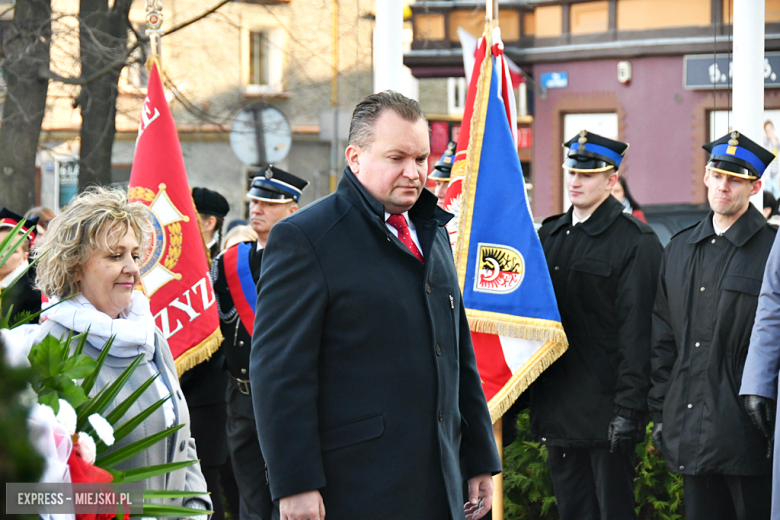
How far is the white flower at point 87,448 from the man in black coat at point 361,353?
118cm

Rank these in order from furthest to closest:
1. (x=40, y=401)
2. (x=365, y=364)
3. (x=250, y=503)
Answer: (x=250, y=503), (x=365, y=364), (x=40, y=401)

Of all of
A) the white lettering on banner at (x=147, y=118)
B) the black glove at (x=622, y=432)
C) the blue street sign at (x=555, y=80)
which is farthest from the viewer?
the blue street sign at (x=555, y=80)

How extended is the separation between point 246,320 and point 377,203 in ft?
10.1

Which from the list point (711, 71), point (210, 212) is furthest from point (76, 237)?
point (711, 71)

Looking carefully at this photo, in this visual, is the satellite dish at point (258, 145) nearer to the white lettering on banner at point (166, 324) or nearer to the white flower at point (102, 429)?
the white lettering on banner at point (166, 324)

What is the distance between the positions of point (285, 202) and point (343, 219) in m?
3.18

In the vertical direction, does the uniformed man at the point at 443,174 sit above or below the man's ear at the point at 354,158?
above

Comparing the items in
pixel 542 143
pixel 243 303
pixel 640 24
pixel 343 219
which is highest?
pixel 640 24

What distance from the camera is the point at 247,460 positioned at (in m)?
5.94

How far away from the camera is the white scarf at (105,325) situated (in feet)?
10.4

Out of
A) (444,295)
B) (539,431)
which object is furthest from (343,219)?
(539,431)

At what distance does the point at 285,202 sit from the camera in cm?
627

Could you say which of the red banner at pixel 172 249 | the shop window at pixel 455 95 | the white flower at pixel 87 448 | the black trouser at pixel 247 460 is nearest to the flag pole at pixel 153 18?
the red banner at pixel 172 249

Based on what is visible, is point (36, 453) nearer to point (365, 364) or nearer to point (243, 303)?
point (365, 364)
